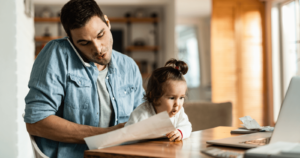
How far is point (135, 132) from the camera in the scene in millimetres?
778

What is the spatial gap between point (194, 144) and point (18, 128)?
7.05 ft

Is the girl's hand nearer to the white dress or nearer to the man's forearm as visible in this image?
the white dress

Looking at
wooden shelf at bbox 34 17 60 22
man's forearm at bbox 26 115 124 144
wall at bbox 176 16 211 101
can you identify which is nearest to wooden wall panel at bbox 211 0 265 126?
wall at bbox 176 16 211 101

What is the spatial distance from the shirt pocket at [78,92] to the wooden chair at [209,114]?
0.72 metres

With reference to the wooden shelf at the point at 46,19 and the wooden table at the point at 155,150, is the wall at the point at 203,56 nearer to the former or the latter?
the wooden shelf at the point at 46,19

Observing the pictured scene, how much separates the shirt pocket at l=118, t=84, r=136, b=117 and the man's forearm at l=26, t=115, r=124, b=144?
261 millimetres

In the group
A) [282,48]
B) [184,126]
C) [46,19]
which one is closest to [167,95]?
[184,126]

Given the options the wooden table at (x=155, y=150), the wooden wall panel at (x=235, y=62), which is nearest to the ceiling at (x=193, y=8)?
the wooden wall panel at (x=235, y=62)

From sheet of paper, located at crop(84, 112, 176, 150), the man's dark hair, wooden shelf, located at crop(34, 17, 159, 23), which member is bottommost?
sheet of paper, located at crop(84, 112, 176, 150)

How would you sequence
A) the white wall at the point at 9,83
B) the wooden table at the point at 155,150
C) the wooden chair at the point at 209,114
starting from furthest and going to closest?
the white wall at the point at 9,83, the wooden chair at the point at 209,114, the wooden table at the point at 155,150

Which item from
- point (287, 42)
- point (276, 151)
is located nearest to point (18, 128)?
point (276, 151)

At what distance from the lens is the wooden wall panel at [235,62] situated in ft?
18.5

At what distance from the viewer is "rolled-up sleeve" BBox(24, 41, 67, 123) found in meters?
1.03

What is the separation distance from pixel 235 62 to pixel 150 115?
494 centimetres
